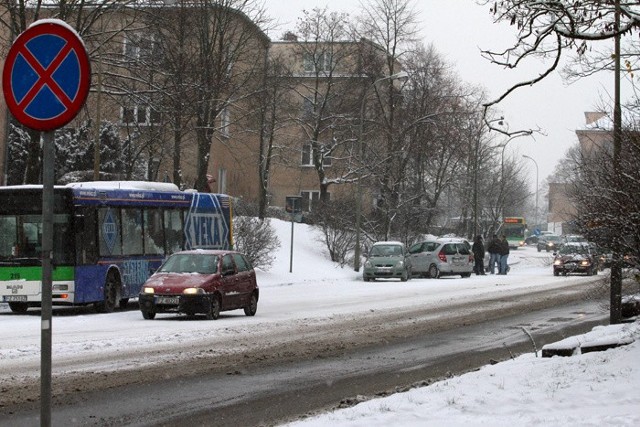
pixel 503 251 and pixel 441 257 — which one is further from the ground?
pixel 503 251

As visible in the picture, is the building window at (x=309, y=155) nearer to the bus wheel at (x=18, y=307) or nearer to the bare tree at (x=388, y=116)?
the bare tree at (x=388, y=116)

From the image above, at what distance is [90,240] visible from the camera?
81.9 ft

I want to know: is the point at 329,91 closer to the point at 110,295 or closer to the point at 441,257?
the point at 441,257

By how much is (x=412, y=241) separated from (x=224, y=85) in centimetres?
1769

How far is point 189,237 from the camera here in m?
30.1

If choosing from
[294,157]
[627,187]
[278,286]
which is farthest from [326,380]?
[294,157]

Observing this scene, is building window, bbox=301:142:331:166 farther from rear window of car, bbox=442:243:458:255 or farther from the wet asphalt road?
the wet asphalt road

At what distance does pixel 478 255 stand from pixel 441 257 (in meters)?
5.33

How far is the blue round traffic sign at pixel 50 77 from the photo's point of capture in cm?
606

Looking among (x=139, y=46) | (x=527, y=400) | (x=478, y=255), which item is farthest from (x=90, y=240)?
(x=478, y=255)

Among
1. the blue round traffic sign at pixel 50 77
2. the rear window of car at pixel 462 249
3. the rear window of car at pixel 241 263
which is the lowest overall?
the rear window of car at pixel 462 249

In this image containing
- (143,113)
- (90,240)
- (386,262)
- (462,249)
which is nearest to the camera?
(90,240)

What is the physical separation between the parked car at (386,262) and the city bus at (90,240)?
16.5 meters

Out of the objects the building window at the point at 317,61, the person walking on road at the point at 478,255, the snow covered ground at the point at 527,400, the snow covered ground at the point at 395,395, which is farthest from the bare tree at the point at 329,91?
the snow covered ground at the point at 527,400
